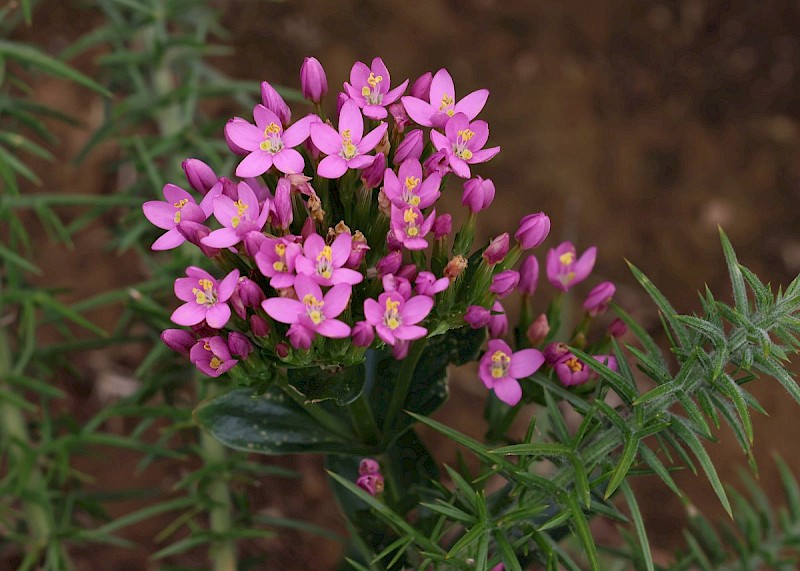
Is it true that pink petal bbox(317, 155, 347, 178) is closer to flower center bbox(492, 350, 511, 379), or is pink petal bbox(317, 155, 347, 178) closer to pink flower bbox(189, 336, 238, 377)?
pink flower bbox(189, 336, 238, 377)

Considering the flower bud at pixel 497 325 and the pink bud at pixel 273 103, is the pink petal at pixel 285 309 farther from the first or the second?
the flower bud at pixel 497 325

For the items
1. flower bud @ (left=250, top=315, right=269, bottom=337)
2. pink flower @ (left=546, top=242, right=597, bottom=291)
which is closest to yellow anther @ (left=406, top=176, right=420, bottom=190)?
flower bud @ (left=250, top=315, right=269, bottom=337)

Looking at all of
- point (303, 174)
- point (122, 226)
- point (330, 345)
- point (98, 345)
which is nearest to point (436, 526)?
point (330, 345)

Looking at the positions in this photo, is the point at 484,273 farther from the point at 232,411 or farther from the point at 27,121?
the point at 27,121

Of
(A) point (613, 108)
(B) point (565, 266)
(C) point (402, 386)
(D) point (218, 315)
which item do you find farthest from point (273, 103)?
(A) point (613, 108)

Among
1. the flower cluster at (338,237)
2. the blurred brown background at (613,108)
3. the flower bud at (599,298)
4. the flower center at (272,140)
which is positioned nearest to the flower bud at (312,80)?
the flower cluster at (338,237)

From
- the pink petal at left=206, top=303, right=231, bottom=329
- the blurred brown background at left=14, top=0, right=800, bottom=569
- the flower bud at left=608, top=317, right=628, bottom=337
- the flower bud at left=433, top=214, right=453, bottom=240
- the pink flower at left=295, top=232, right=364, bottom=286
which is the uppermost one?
the flower bud at left=433, top=214, right=453, bottom=240

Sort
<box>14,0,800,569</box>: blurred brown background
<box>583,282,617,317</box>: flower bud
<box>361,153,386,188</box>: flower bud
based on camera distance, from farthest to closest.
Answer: <box>14,0,800,569</box>: blurred brown background < <box>583,282,617,317</box>: flower bud < <box>361,153,386,188</box>: flower bud

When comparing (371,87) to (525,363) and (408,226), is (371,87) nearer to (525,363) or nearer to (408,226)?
(408,226)
